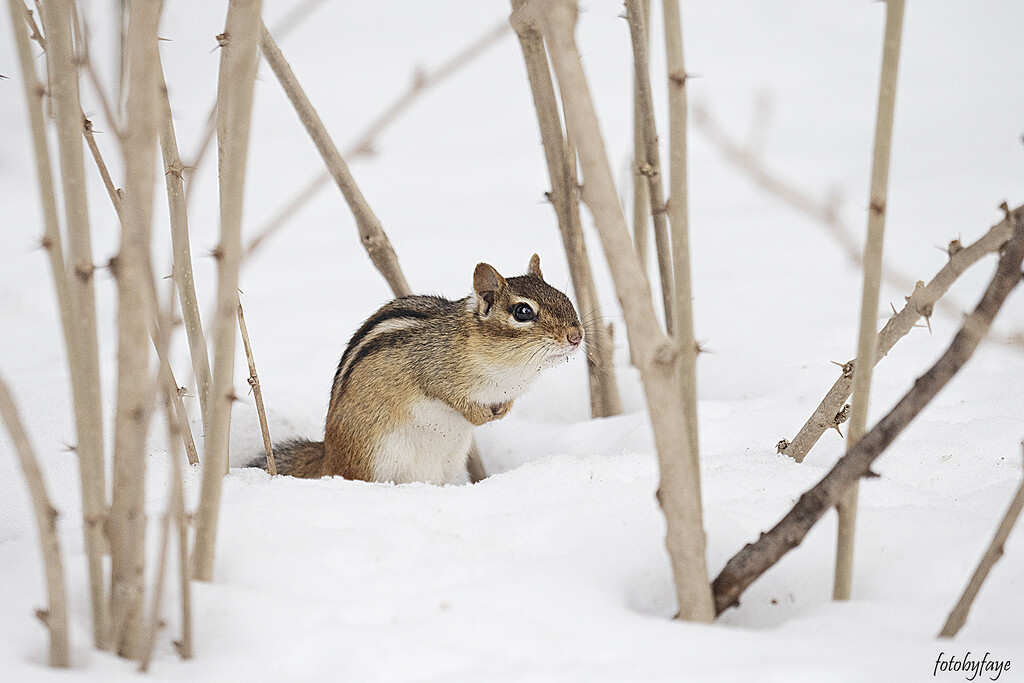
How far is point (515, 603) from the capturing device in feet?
4.46

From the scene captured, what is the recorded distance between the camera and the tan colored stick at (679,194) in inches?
48.4

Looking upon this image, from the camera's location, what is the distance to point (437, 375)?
255 centimetres

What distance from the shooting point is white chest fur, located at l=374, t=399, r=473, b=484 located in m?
2.49

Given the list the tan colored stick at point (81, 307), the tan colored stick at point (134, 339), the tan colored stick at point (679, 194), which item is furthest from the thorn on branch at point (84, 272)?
the tan colored stick at point (679, 194)

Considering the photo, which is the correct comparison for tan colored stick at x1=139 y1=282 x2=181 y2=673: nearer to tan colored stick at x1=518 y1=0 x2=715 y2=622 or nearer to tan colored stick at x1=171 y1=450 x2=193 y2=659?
tan colored stick at x1=171 y1=450 x2=193 y2=659

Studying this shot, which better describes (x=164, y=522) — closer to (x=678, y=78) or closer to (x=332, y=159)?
(x=678, y=78)

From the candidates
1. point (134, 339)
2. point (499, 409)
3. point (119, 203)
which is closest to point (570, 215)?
point (499, 409)

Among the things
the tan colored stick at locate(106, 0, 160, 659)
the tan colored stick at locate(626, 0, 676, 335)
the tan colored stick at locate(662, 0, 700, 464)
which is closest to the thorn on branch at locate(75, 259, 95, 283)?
the tan colored stick at locate(106, 0, 160, 659)

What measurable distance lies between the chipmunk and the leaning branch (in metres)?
1.24

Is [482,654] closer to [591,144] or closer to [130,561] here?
[130,561]

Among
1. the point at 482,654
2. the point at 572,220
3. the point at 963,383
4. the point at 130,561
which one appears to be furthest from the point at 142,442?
the point at 963,383

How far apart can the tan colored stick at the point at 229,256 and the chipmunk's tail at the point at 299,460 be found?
1333 mm

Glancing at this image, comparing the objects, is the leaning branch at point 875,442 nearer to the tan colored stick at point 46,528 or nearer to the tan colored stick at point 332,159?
the tan colored stick at point 46,528

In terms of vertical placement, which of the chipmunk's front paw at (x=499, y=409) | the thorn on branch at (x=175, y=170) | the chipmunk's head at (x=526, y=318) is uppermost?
the thorn on branch at (x=175, y=170)
